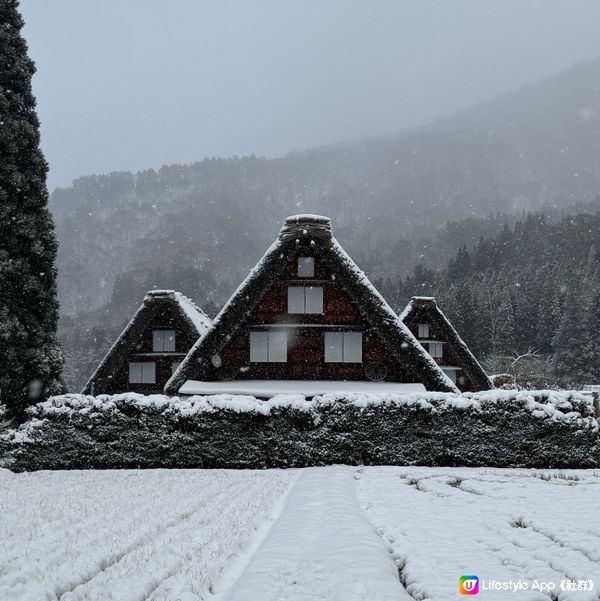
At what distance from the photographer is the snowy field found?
529cm

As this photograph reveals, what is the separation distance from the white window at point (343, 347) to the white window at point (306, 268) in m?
2.49

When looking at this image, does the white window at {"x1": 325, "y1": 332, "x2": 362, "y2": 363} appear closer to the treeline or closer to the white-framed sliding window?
the white-framed sliding window

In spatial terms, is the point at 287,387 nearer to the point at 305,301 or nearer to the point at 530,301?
the point at 305,301

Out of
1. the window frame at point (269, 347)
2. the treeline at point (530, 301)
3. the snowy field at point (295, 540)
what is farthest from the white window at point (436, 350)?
the snowy field at point (295, 540)

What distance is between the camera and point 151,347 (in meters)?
30.9

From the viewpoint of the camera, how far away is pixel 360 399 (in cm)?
1611

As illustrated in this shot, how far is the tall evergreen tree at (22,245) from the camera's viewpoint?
19.8m

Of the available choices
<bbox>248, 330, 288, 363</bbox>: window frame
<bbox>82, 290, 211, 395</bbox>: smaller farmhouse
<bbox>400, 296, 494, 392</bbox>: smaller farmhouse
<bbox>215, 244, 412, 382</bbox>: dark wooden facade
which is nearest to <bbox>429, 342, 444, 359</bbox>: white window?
<bbox>400, 296, 494, 392</bbox>: smaller farmhouse

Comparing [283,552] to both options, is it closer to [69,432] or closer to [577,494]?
[577,494]

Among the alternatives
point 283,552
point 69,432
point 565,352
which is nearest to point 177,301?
point 69,432

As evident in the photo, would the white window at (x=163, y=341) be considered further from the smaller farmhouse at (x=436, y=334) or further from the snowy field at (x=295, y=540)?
the snowy field at (x=295, y=540)

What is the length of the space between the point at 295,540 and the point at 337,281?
15.5 m

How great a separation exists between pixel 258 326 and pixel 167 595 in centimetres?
1693

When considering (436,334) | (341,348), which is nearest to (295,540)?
(341,348)
